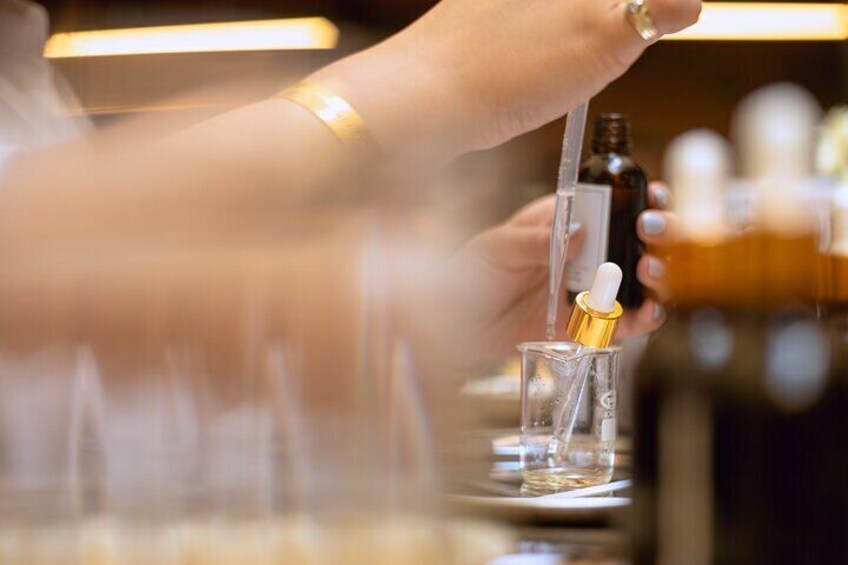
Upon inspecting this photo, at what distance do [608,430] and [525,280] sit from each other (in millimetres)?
380

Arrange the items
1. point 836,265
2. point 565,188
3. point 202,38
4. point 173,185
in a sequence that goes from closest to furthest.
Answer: point 173,185, point 565,188, point 836,265, point 202,38

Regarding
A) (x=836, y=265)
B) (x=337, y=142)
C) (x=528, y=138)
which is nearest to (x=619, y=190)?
(x=337, y=142)

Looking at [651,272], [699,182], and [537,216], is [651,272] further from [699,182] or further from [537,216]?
[699,182]

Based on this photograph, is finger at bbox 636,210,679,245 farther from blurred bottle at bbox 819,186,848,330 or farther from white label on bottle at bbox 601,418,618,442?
blurred bottle at bbox 819,186,848,330

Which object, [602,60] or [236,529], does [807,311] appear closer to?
[602,60]

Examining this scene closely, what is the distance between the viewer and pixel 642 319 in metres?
0.85

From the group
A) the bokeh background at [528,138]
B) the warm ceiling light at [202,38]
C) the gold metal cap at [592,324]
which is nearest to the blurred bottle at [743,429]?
the gold metal cap at [592,324]

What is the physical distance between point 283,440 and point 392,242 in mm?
77

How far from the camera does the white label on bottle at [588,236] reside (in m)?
0.71

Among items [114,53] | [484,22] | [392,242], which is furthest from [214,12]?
[392,242]

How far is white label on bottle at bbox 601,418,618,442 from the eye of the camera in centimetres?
58

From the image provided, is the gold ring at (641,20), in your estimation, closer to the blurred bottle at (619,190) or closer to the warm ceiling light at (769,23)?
the blurred bottle at (619,190)

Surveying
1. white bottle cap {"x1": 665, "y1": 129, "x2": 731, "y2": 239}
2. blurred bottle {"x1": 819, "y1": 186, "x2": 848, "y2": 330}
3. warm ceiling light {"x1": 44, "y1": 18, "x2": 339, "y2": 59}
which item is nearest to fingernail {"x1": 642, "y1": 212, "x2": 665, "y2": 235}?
blurred bottle {"x1": 819, "y1": 186, "x2": 848, "y2": 330}

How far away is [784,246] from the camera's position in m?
1.47
